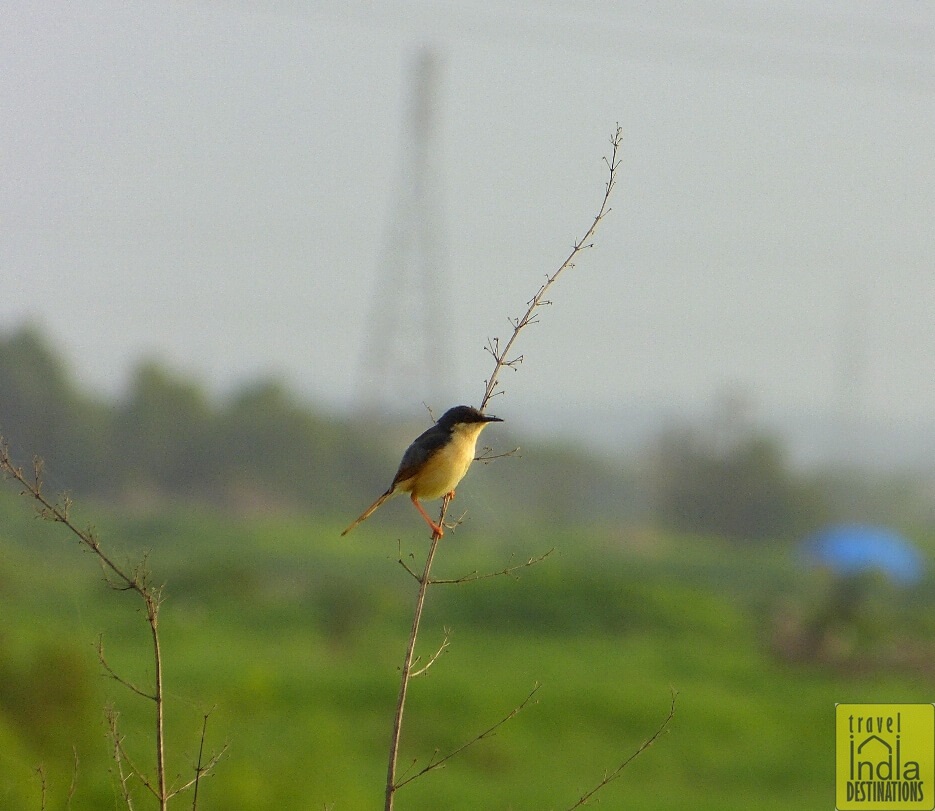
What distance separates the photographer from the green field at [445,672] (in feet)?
31.9

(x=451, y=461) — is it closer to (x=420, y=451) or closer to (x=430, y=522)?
(x=420, y=451)

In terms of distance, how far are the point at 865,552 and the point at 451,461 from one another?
18.2 meters

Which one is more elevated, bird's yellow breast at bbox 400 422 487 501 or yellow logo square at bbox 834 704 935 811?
bird's yellow breast at bbox 400 422 487 501

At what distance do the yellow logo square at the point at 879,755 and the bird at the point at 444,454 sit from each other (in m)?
3.85

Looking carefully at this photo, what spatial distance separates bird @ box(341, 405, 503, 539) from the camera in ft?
13.8

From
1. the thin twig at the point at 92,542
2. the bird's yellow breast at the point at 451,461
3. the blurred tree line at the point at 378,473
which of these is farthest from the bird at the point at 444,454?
the blurred tree line at the point at 378,473

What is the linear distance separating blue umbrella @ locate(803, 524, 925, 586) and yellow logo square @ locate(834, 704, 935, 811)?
31.3 ft

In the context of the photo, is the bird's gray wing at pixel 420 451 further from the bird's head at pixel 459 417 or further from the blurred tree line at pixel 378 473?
the blurred tree line at pixel 378 473

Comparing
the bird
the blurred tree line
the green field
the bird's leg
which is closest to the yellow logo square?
the green field

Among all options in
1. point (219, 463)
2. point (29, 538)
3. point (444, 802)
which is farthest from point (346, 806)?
point (219, 463)

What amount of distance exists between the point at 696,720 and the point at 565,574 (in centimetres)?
622

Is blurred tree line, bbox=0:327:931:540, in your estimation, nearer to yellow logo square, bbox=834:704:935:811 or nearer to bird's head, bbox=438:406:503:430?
yellow logo square, bbox=834:704:935:811

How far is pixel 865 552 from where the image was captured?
20.9m

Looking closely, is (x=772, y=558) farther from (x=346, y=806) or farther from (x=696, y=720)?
(x=346, y=806)
